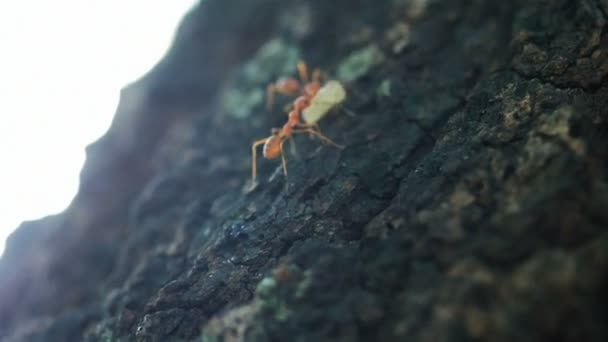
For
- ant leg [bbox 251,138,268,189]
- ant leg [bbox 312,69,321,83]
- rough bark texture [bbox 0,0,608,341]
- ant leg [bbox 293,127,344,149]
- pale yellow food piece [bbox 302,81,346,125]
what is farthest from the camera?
ant leg [bbox 312,69,321,83]

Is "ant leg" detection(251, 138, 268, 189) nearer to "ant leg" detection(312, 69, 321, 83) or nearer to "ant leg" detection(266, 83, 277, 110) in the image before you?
"ant leg" detection(266, 83, 277, 110)

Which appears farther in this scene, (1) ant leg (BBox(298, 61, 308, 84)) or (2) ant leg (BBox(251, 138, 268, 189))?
(1) ant leg (BBox(298, 61, 308, 84))

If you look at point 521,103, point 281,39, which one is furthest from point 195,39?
point 521,103

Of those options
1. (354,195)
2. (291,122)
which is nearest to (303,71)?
(291,122)

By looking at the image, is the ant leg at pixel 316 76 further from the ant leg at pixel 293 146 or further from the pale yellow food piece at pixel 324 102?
the ant leg at pixel 293 146

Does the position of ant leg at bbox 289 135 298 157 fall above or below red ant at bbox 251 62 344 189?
below

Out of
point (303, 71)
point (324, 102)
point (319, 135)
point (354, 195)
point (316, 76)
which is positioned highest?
point (303, 71)

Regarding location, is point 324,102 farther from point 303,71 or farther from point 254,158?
point 303,71

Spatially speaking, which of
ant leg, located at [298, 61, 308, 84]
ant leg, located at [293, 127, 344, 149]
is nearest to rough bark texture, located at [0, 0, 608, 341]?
ant leg, located at [293, 127, 344, 149]
